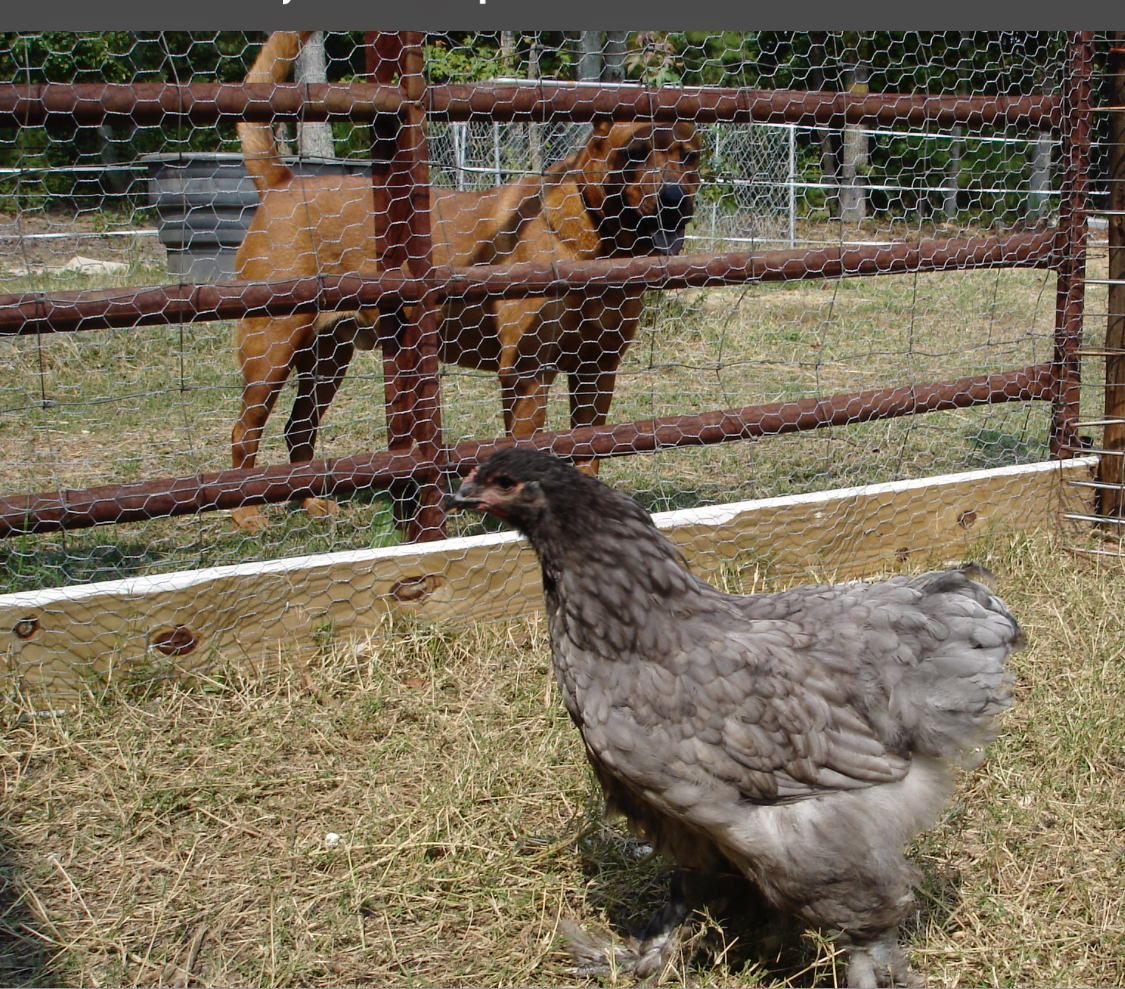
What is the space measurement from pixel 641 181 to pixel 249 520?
2.11m

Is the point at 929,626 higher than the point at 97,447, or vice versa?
the point at 929,626

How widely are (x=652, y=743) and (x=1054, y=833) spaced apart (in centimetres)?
121

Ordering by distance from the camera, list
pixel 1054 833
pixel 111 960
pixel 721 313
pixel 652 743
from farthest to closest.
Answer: pixel 721 313 < pixel 1054 833 < pixel 111 960 < pixel 652 743

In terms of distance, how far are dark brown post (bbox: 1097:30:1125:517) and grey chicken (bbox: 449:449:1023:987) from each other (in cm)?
248

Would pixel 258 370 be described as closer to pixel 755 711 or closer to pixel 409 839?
pixel 409 839

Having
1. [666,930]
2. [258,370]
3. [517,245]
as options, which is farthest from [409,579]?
[517,245]

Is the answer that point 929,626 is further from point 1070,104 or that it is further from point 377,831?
point 1070,104

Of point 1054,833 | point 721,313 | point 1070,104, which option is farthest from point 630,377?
point 1054,833

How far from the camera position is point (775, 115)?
138 inches

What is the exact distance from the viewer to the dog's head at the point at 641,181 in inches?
152

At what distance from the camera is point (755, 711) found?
1.83 m

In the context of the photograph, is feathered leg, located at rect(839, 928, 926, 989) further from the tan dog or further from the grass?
the tan dog

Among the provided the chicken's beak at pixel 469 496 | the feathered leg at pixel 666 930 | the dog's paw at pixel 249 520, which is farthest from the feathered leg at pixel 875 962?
the dog's paw at pixel 249 520

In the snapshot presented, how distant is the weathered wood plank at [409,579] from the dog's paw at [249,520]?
44.8 inches
